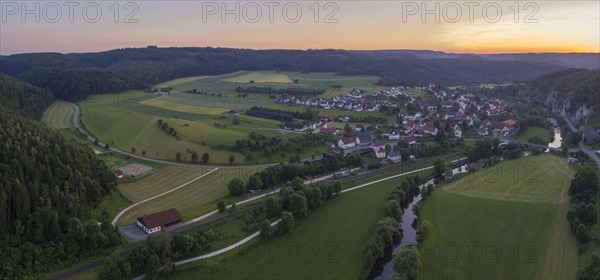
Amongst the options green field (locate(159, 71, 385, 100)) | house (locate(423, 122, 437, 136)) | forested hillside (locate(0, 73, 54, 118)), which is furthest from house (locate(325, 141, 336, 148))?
forested hillside (locate(0, 73, 54, 118))

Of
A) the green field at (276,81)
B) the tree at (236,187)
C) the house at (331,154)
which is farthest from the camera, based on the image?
the green field at (276,81)

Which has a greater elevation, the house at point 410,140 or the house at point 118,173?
the house at point 410,140

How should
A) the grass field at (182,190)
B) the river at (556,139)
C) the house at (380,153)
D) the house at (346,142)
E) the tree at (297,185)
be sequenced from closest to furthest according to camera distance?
the grass field at (182,190) → the tree at (297,185) → the house at (380,153) → the house at (346,142) → the river at (556,139)

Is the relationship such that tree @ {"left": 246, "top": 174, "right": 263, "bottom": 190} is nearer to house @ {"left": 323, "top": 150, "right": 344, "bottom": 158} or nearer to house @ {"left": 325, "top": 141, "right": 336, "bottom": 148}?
house @ {"left": 323, "top": 150, "right": 344, "bottom": 158}

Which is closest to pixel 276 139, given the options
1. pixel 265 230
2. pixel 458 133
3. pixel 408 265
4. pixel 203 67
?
pixel 265 230

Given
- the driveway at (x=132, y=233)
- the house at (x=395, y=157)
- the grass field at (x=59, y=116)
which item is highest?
the grass field at (x=59, y=116)

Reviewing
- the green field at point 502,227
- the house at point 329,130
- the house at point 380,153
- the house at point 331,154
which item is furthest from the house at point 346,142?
the green field at point 502,227

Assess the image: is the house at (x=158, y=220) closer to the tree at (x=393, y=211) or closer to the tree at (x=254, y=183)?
the tree at (x=254, y=183)
